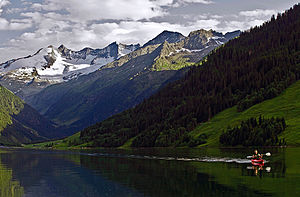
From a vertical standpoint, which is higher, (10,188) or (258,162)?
(258,162)

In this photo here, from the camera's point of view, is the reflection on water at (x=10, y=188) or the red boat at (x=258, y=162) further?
the red boat at (x=258, y=162)

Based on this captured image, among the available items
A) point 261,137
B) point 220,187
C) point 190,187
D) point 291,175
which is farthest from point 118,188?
point 261,137

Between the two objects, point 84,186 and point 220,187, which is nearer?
point 220,187

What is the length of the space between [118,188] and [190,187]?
13.6 meters

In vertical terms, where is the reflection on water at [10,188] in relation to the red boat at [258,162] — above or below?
below

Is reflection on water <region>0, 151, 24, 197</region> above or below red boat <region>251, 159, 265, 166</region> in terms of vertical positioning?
below

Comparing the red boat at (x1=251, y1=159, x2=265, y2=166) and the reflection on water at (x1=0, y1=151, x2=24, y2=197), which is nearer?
the reflection on water at (x1=0, y1=151, x2=24, y2=197)

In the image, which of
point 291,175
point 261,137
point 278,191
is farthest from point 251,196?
point 261,137

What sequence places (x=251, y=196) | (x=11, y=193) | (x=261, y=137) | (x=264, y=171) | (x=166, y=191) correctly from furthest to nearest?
1. (x=261, y=137)
2. (x=264, y=171)
3. (x=11, y=193)
4. (x=166, y=191)
5. (x=251, y=196)

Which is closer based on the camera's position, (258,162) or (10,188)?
(10,188)

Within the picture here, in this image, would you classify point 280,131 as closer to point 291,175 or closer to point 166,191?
point 291,175

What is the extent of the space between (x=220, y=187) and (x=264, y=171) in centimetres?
2394

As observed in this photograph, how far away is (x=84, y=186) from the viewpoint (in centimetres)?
8125

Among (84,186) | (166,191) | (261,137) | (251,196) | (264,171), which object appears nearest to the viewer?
(251,196)
